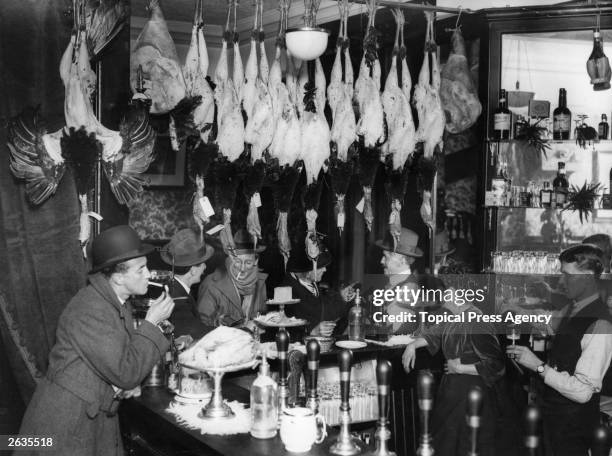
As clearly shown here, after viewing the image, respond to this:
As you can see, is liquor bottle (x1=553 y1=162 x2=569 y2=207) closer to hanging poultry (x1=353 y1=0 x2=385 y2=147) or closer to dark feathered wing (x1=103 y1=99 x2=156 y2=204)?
hanging poultry (x1=353 y1=0 x2=385 y2=147)

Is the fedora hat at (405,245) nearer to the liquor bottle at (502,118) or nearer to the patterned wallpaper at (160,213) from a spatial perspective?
the liquor bottle at (502,118)

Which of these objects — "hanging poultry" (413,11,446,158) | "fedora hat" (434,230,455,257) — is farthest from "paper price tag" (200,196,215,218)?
"fedora hat" (434,230,455,257)

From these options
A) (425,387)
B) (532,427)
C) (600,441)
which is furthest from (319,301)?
(600,441)

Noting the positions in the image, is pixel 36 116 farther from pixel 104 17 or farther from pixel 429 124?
pixel 429 124

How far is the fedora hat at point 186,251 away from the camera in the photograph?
17.4 ft

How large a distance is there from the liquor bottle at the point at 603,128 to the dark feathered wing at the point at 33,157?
151 inches

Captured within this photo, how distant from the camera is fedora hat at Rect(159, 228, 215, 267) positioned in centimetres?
530

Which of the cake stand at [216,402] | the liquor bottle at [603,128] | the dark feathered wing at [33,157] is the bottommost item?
the cake stand at [216,402]

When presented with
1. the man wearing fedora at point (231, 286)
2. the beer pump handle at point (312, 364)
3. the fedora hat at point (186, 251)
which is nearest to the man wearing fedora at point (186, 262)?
the fedora hat at point (186, 251)

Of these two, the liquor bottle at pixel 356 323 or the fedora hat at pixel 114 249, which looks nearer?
the fedora hat at pixel 114 249

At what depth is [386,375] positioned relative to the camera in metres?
2.82

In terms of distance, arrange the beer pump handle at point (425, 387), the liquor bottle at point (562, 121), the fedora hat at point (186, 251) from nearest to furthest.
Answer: the beer pump handle at point (425, 387) < the fedora hat at point (186, 251) < the liquor bottle at point (562, 121)

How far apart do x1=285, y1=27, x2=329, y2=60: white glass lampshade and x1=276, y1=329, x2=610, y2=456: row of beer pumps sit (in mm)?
1753

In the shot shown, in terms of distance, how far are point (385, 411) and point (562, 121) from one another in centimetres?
364
